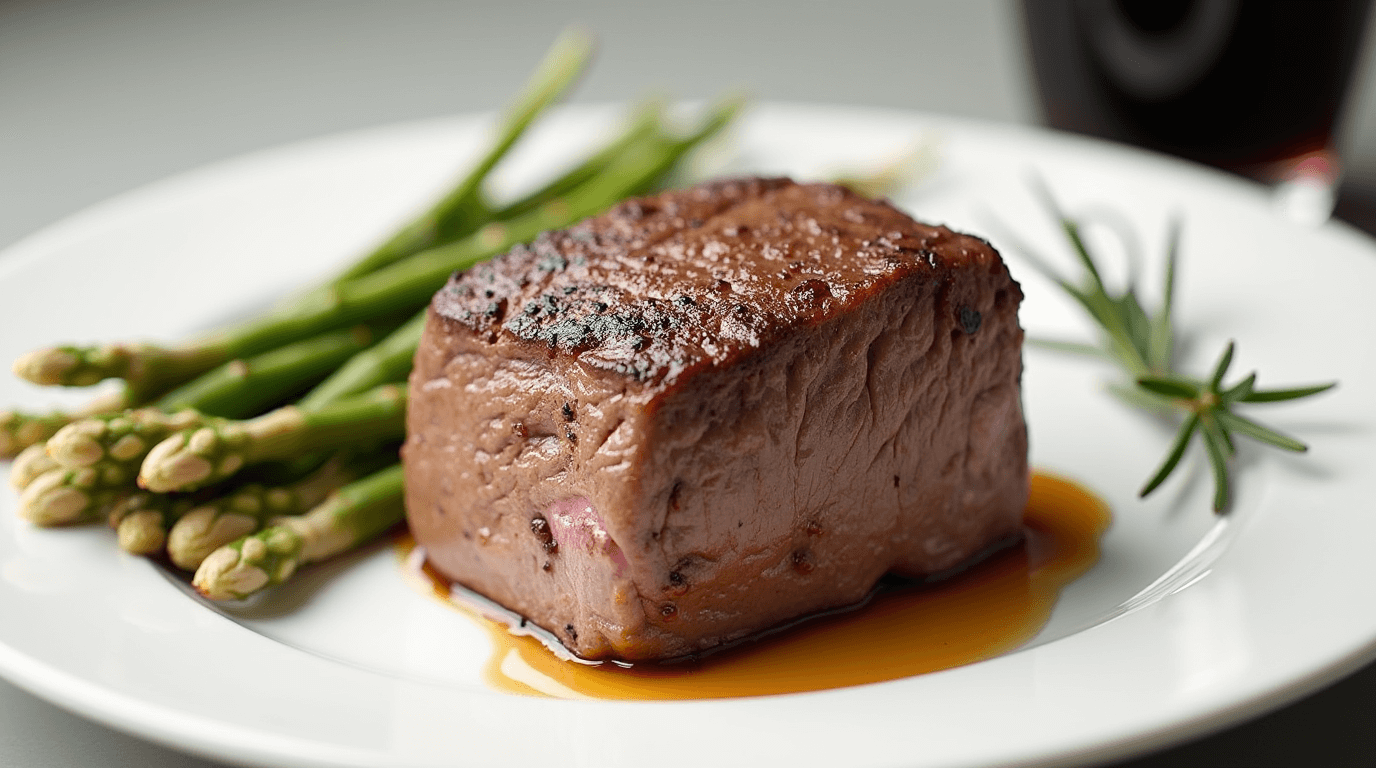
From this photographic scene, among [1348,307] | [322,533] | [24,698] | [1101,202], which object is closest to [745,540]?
[322,533]

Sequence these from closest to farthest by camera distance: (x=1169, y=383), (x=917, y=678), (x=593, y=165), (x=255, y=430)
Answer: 1. (x=917, y=678)
2. (x=255, y=430)
3. (x=1169, y=383)
4. (x=593, y=165)

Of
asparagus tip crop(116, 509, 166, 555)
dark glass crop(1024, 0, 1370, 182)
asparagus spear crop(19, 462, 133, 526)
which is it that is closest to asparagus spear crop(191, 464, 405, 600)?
asparagus tip crop(116, 509, 166, 555)

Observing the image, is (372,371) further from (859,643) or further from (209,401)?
(859,643)

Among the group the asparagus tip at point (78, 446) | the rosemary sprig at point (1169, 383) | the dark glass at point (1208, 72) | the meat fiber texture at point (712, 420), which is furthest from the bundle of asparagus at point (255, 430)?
the dark glass at point (1208, 72)

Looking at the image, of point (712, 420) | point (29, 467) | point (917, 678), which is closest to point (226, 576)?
point (29, 467)

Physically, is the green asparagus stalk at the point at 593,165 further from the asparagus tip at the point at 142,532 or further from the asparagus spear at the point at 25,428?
the asparagus tip at the point at 142,532
